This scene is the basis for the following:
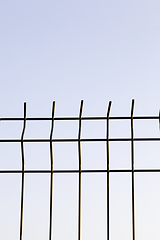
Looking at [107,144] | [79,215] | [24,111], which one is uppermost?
[24,111]

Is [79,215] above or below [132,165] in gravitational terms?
below

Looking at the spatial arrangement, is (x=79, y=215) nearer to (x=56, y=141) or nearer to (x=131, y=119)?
(x=56, y=141)

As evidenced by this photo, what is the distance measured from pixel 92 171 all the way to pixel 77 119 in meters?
0.72

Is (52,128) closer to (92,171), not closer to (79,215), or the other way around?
(92,171)

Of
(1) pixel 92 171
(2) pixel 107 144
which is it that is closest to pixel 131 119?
(2) pixel 107 144

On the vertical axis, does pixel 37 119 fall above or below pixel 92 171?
above

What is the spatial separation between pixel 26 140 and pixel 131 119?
1.40 meters

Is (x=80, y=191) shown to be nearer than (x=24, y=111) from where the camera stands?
Yes

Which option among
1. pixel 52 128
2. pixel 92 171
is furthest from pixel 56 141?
pixel 92 171

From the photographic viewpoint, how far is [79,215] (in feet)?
17.6

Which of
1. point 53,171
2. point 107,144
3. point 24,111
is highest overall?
point 24,111

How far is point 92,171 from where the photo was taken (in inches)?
216

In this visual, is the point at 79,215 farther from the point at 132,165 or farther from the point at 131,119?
the point at 131,119

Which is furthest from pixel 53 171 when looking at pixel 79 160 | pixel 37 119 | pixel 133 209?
pixel 133 209
